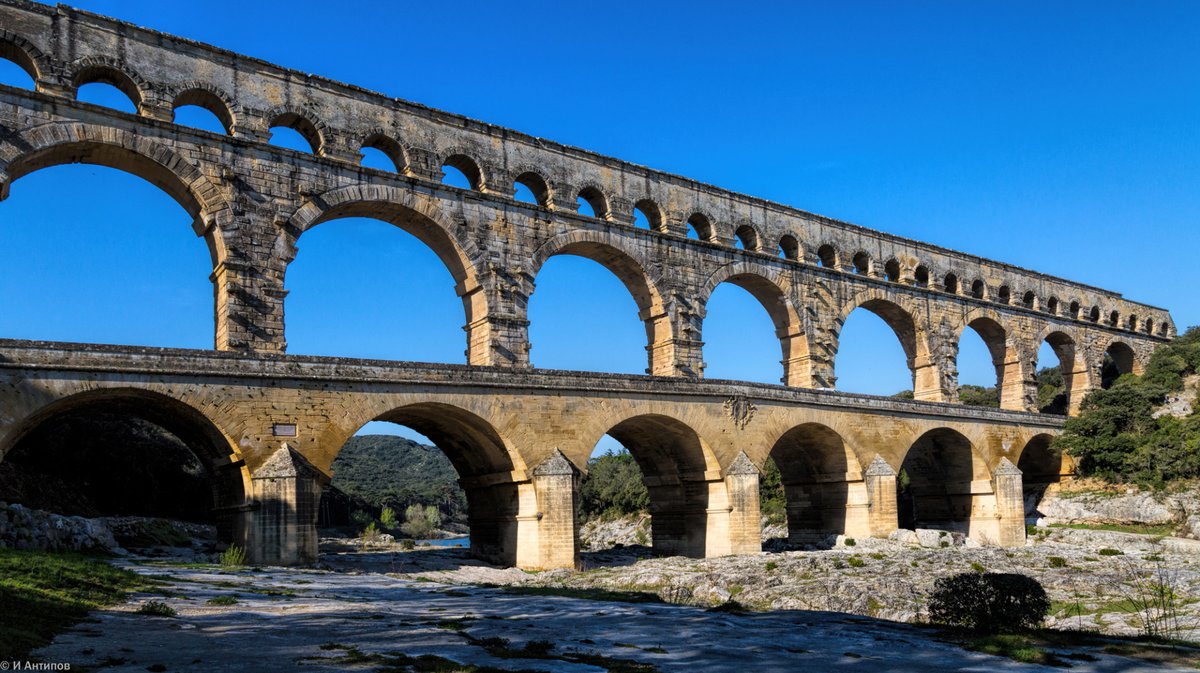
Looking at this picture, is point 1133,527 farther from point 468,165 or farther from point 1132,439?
point 468,165

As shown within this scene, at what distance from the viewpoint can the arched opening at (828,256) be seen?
123ft

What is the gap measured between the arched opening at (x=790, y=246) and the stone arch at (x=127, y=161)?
21002 mm

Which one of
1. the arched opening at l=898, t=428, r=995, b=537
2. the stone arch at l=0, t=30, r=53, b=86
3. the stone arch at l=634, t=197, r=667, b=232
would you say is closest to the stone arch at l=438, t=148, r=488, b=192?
the stone arch at l=634, t=197, r=667, b=232

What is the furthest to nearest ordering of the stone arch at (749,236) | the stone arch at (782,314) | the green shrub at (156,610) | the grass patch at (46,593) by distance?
the stone arch at (749,236)
the stone arch at (782,314)
the green shrub at (156,610)
the grass patch at (46,593)

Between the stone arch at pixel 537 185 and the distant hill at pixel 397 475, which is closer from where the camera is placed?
the stone arch at pixel 537 185

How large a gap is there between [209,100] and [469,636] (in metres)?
18.4

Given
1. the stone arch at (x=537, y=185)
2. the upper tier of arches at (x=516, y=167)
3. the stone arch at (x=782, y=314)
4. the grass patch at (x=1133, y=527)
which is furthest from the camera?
the grass patch at (x=1133, y=527)

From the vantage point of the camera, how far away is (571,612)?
45.6ft

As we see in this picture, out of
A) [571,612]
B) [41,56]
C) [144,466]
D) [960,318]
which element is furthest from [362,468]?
[571,612]

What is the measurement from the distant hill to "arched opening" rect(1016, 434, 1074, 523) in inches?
2146

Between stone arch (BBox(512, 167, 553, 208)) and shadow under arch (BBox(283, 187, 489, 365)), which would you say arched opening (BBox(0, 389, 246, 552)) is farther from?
stone arch (BBox(512, 167, 553, 208))

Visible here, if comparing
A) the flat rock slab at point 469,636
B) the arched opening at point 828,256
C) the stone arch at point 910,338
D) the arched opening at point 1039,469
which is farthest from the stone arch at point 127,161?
the arched opening at point 1039,469

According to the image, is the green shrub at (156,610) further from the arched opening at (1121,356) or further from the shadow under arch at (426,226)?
the arched opening at (1121,356)

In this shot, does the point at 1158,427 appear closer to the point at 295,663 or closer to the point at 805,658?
the point at 805,658
